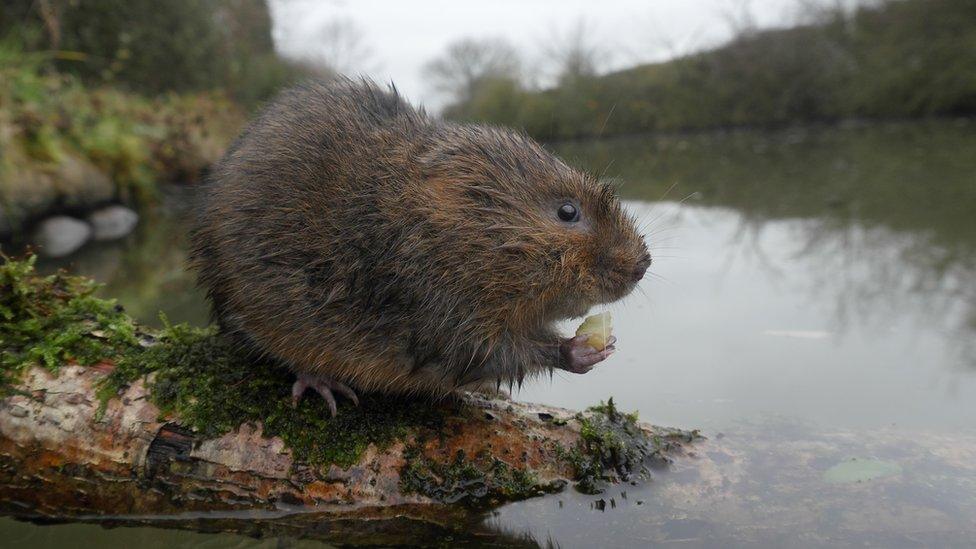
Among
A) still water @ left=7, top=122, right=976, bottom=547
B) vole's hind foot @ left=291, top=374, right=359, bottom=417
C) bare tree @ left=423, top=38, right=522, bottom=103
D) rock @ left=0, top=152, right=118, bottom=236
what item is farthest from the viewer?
bare tree @ left=423, top=38, right=522, bottom=103

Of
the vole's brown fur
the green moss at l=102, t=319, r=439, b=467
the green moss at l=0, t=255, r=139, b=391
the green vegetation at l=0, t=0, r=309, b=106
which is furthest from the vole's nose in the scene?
the green vegetation at l=0, t=0, r=309, b=106

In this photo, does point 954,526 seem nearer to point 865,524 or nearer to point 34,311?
point 865,524

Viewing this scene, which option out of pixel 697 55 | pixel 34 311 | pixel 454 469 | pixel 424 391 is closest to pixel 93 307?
pixel 34 311

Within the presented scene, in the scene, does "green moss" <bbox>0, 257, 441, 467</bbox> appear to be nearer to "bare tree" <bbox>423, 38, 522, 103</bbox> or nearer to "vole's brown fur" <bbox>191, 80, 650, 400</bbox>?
"vole's brown fur" <bbox>191, 80, 650, 400</bbox>

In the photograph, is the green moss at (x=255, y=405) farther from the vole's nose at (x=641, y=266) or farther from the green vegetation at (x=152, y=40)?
the green vegetation at (x=152, y=40)

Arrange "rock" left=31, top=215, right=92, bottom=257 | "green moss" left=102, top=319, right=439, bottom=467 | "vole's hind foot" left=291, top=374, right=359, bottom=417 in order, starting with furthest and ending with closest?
"rock" left=31, top=215, right=92, bottom=257, "vole's hind foot" left=291, top=374, right=359, bottom=417, "green moss" left=102, top=319, right=439, bottom=467

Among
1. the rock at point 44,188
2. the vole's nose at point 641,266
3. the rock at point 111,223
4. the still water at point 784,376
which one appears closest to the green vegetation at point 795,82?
the rock at point 111,223
